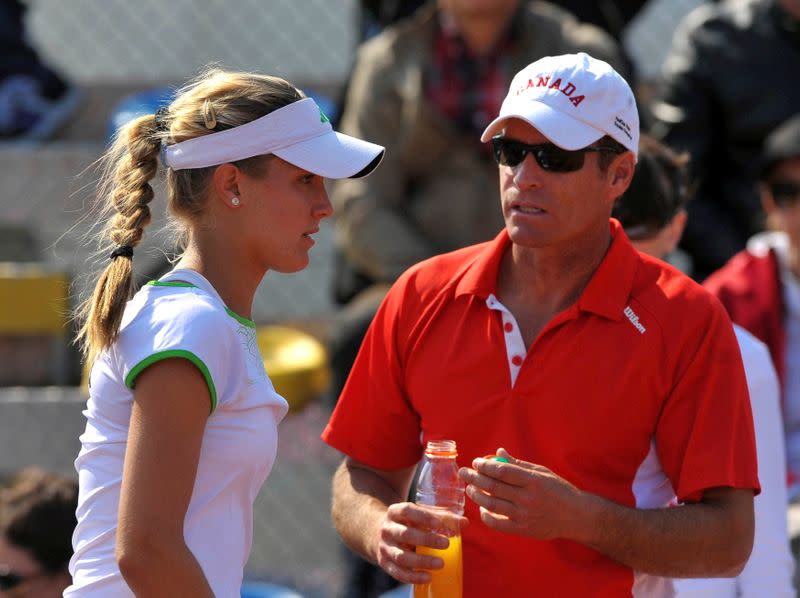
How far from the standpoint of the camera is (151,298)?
2.13m

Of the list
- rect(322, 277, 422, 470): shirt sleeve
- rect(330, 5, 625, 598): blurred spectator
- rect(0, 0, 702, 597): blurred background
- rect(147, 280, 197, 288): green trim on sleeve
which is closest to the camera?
rect(147, 280, 197, 288): green trim on sleeve

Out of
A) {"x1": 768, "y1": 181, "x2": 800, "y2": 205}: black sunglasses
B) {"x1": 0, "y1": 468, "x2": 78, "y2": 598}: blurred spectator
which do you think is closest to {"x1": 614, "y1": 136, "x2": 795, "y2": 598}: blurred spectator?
{"x1": 768, "y1": 181, "x2": 800, "y2": 205}: black sunglasses

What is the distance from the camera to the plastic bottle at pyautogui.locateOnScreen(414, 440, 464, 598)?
2.32 metres

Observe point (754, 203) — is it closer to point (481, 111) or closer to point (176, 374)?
point (481, 111)

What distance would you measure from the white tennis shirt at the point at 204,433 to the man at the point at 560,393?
12.8 inches

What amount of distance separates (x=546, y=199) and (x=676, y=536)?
661 millimetres

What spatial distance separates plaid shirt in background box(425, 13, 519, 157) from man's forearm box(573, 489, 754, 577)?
2.83 m

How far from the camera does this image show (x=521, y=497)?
222 cm

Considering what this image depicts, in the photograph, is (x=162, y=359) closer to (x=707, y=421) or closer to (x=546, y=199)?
(x=546, y=199)

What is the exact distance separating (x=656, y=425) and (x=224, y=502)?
2.61 ft

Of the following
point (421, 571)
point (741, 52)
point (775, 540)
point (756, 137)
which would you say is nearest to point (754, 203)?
point (756, 137)

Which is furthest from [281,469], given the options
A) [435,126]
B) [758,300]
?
[758,300]

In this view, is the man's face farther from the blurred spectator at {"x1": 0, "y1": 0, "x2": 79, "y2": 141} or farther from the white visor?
the blurred spectator at {"x1": 0, "y1": 0, "x2": 79, "y2": 141}

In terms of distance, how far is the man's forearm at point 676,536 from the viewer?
7.66 ft
